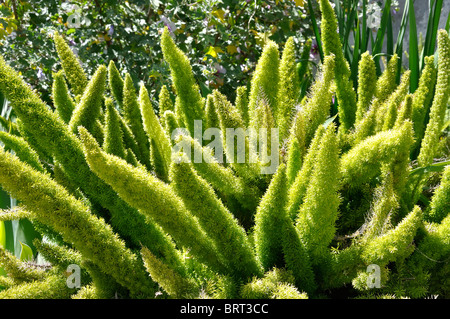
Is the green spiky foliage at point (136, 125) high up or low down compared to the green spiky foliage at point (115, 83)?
down

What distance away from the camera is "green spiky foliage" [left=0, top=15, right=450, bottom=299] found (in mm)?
539

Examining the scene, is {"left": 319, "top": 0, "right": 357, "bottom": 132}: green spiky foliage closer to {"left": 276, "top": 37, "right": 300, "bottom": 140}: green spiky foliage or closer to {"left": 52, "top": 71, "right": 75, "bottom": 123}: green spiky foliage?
{"left": 276, "top": 37, "right": 300, "bottom": 140}: green spiky foliage

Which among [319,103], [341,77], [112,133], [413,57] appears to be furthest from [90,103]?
[413,57]

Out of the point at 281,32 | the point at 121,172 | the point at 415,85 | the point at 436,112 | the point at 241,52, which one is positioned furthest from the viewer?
the point at 241,52

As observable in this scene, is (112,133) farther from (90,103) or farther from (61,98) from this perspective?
(61,98)

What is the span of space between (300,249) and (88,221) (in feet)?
0.92

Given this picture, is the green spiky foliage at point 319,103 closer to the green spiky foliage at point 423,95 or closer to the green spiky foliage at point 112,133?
the green spiky foliage at point 423,95

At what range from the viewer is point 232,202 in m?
0.74

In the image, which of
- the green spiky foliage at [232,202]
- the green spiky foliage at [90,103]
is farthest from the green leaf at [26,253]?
the green spiky foliage at [90,103]

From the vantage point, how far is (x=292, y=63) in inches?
33.1

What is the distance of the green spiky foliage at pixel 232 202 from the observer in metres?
0.54

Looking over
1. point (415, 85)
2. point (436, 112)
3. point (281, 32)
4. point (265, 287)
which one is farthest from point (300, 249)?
point (281, 32)

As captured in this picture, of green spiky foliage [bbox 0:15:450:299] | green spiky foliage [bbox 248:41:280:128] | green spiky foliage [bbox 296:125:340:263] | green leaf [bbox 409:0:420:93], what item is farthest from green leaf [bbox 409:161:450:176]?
green leaf [bbox 409:0:420:93]
